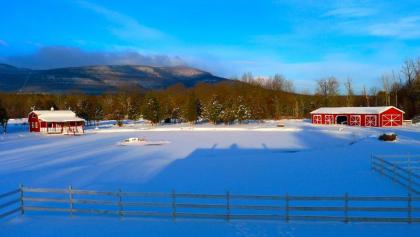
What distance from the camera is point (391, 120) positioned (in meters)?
60.3

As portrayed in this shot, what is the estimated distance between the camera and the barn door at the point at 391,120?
6001cm

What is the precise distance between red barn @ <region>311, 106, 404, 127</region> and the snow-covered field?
25.7 metres

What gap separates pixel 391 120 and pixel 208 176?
4866 centimetres

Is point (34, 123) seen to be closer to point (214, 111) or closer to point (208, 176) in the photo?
point (214, 111)

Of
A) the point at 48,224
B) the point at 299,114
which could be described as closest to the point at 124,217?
the point at 48,224

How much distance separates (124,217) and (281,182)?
26.8 feet

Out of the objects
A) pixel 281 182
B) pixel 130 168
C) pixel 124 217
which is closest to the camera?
pixel 124 217

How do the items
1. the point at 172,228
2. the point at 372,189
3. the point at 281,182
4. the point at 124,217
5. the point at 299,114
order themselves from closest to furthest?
the point at 172,228 < the point at 124,217 < the point at 372,189 < the point at 281,182 < the point at 299,114

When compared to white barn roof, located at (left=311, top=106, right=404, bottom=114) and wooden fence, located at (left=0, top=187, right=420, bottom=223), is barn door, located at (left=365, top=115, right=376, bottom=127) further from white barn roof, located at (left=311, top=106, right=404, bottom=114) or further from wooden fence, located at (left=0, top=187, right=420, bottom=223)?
wooden fence, located at (left=0, top=187, right=420, bottom=223)

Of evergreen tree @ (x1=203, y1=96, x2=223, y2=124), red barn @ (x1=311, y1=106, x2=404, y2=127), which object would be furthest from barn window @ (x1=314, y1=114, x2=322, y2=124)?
evergreen tree @ (x1=203, y1=96, x2=223, y2=124)

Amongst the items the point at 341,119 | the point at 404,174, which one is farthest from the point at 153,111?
the point at 404,174

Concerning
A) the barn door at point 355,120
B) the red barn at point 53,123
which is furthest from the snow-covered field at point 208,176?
the red barn at point 53,123

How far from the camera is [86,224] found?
12.0 meters

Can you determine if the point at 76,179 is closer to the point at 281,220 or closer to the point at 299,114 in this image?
the point at 281,220
